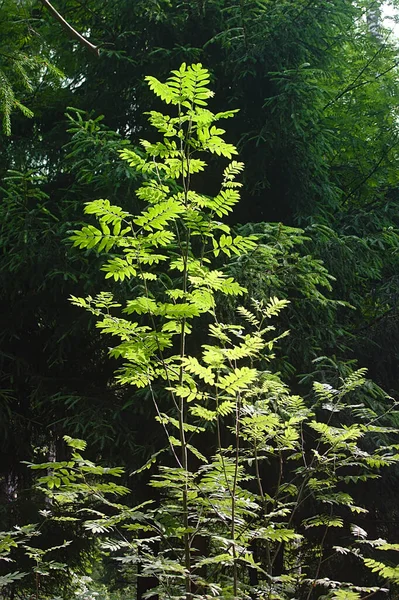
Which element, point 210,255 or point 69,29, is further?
point 210,255

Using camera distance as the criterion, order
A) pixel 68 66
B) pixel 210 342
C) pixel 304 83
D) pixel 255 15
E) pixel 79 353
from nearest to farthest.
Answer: pixel 210 342
pixel 304 83
pixel 255 15
pixel 79 353
pixel 68 66

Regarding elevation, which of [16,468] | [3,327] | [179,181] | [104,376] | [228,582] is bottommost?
[16,468]

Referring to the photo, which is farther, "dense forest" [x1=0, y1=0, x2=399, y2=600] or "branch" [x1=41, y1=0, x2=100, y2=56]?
"dense forest" [x1=0, y1=0, x2=399, y2=600]

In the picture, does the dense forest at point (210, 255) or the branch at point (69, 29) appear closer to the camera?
the branch at point (69, 29)

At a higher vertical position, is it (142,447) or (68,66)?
(68,66)

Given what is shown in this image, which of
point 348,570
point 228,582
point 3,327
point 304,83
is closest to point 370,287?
point 304,83

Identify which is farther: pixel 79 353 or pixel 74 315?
pixel 79 353

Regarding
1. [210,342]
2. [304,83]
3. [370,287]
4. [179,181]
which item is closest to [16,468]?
[210,342]

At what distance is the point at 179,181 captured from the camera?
226 inches

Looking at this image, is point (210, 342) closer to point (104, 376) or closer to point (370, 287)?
point (104, 376)

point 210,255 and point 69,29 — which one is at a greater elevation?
point 69,29

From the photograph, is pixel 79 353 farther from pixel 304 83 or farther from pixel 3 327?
pixel 304 83

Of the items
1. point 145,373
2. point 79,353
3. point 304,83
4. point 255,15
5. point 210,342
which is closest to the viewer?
point 145,373

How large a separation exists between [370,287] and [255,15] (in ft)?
8.73
